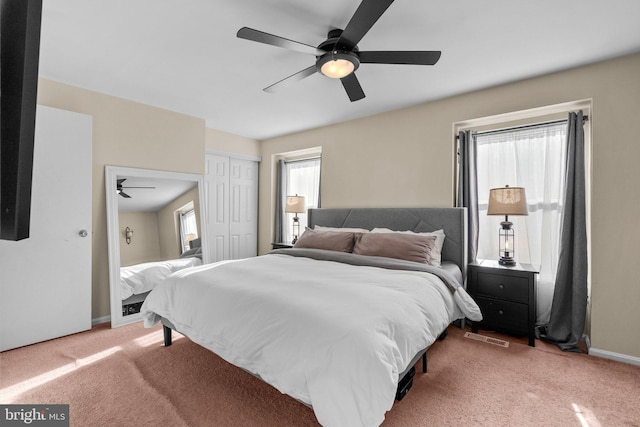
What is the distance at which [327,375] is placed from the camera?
4.36 feet

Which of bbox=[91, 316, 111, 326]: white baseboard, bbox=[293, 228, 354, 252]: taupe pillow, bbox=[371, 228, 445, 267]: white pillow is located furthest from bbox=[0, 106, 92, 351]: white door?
bbox=[371, 228, 445, 267]: white pillow

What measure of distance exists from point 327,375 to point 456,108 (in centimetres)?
313

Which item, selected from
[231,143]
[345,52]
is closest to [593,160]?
[345,52]

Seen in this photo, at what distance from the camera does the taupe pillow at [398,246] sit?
111 inches

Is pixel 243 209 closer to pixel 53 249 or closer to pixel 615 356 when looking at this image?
pixel 53 249

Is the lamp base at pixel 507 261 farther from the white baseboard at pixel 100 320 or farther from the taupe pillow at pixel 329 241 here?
the white baseboard at pixel 100 320

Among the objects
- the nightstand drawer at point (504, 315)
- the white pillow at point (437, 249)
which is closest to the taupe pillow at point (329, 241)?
the white pillow at point (437, 249)

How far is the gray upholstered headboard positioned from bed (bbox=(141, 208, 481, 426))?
0.28 ft

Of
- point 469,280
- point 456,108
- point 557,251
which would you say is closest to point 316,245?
point 469,280

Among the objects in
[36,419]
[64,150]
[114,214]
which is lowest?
[36,419]

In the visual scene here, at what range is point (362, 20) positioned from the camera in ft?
5.36

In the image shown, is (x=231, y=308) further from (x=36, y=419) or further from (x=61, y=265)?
(x=61, y=265)

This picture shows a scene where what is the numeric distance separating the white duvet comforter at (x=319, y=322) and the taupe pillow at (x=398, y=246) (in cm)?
46

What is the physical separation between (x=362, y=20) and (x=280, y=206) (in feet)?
12.5
